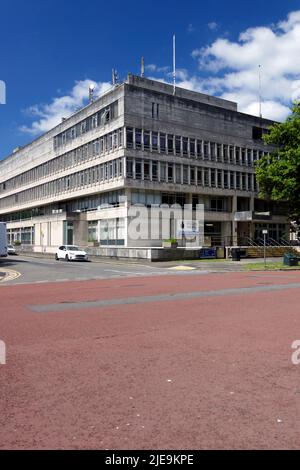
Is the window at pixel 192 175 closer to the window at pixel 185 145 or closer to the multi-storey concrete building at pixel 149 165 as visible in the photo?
the multi-storey concrete building at pixel 149 165

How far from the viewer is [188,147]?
54.9 metres

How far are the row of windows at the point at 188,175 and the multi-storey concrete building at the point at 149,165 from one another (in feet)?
0.39

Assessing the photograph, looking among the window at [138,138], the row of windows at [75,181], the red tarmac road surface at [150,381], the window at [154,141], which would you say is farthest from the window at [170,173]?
the red tarmac road surface at [150,381]

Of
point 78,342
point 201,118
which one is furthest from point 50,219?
point 78,342

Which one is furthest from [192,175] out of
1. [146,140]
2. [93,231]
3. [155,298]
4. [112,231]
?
[155,298]

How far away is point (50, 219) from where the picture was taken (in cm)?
6519

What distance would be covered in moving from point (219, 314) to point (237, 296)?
4125mm

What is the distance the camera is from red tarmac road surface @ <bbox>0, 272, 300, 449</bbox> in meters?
4.15

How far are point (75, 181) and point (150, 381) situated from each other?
5653 centimetres

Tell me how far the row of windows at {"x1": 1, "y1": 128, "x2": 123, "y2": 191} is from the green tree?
16.5 meters

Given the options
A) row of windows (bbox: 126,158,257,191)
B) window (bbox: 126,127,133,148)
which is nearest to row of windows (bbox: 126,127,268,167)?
window (bbox: 126,127,133,148)

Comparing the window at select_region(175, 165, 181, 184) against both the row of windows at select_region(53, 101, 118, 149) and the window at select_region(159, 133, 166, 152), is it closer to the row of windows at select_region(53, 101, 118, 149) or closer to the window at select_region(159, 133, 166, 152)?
the window at select_region(159, 133, 166, 152)

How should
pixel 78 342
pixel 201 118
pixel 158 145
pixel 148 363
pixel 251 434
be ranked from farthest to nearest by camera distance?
pixel 201 118 < pixel 158 145 < pixel 78 342 < pixel 148 363 < pixel 251 434
